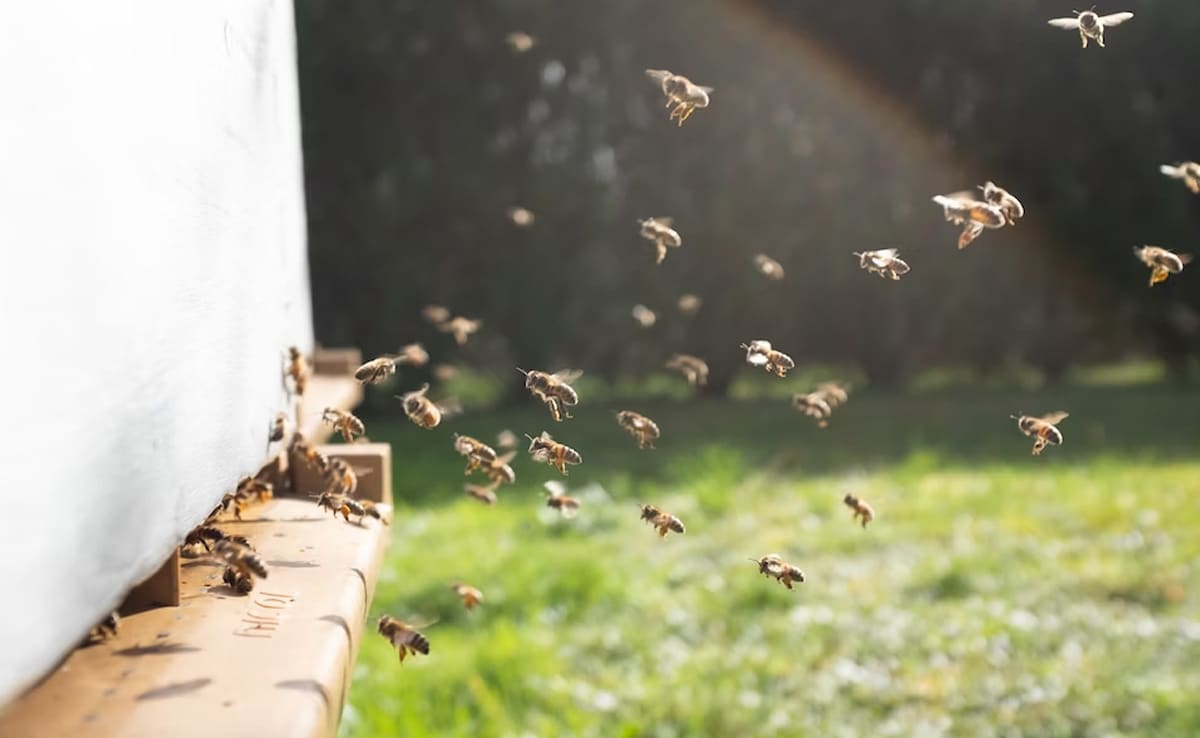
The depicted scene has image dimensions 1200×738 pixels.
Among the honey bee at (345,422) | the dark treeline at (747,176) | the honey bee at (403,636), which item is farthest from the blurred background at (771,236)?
the honey bee at (403,636)

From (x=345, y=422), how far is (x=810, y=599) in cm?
344

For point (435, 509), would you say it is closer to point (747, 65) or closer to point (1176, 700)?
point (1176, 700)

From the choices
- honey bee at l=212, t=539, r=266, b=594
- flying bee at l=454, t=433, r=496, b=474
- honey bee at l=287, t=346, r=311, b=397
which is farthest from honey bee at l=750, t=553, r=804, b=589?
honey bee at l=212, t=539, r=266, b=594

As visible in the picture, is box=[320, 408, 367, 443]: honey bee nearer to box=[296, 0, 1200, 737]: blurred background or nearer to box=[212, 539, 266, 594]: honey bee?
box=[212, 539, 266, 594]: honey bee

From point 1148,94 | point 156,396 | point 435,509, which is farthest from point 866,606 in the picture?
point 1148,94

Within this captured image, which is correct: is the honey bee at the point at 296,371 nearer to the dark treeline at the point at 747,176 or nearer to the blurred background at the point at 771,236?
the blurred background at the point at 771,236

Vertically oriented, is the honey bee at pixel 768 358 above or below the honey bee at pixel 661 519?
above

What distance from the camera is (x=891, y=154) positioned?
11.8 meters

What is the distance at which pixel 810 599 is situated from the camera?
557 cm

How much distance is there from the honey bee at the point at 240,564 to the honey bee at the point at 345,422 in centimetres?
99

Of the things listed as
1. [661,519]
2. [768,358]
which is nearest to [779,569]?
[661,519]

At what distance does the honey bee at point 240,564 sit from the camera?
58.8 inches

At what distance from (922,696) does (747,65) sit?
8.12 metres

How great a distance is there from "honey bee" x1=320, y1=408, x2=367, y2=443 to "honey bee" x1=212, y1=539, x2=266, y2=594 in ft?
3.26
